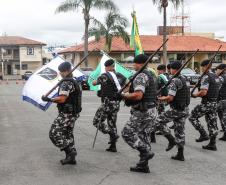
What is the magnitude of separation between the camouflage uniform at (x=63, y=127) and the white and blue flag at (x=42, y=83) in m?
1.18

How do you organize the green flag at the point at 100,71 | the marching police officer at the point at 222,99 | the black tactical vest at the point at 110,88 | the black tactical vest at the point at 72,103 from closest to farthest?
the black tactical vest at the point at 72,103
the black tactical vest at the point at 110,88
the marching police officer at the point at 222,99
the green flag at the point at 100,71

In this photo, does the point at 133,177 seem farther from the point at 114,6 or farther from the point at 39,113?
the point at 114,6

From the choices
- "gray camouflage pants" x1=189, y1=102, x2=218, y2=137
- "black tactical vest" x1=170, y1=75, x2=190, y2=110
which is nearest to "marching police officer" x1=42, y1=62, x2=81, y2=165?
"black tactical vest" x1=170, y1=75, x2=190, y2=110

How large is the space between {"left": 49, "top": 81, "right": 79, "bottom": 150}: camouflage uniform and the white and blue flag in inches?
46.4

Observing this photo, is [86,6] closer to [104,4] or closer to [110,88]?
[104,4]

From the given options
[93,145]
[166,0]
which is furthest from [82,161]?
[166,0]

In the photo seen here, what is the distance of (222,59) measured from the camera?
53875 mm

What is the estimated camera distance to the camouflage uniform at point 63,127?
270 inches

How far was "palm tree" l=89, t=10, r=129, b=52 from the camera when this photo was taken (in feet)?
135

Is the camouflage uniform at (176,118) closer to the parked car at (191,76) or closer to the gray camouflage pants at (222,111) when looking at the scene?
the gray camouflage pants at (222,111)

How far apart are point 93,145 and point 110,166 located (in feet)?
5.48

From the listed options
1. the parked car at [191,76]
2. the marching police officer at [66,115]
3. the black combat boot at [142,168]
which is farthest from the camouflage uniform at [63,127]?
the parked car at [191,76]

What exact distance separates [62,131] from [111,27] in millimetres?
35662

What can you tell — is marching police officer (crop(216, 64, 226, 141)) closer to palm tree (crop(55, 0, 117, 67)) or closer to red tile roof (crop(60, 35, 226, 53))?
palm tree (crop(55, 0, 117, 67))
